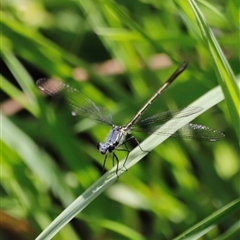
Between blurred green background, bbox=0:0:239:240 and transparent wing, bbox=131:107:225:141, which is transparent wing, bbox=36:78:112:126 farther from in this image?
transparent wing, bbox=131:107:225:141

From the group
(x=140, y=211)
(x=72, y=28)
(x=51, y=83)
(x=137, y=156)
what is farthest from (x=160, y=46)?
(x=72, y=28)

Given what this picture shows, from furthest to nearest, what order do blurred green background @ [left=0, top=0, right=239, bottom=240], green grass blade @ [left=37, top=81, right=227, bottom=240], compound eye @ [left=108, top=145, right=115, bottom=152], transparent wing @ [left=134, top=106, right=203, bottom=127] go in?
1. blurred green background @ [left=0, top=0, right=239, bottom=240]
2. compound eye @ [left=108, top=145, right=115, bottom=152]
3. transparent wing @ [left=134, top=106, right=203, bottom=127]
4. green grass blade @ [left=37, top=81, right=227, bottom=240]

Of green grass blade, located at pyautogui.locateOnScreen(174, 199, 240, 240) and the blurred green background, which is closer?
green grass blade, located at pyautogui.locateOnScreen(174, 199, 240, 240)

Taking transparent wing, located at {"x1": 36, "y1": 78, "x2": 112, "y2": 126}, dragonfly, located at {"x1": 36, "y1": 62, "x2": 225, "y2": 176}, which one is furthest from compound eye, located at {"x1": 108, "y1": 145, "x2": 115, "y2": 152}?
transparent wing, located at {"x1": 36, "y1": 78, "x2": 112, "y2": 126}

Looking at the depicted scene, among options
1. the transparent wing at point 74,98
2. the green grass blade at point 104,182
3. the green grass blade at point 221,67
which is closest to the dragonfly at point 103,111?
the transparent wing at point 74,98

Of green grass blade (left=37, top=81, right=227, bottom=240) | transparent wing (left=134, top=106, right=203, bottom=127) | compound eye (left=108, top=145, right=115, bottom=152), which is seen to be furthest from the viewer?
compound eye (left=108, top=145, right=115, bottom=152)

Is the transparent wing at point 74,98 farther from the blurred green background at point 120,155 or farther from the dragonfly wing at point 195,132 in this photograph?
the dragonfly wing at point 195,132

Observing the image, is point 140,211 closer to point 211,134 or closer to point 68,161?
point 68,161

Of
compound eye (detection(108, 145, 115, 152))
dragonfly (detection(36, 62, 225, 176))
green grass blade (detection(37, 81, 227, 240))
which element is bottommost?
green grass blade (detection(37, 81, 227, 240))
